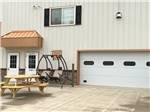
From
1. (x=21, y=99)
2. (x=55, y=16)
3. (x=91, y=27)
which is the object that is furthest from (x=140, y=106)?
(x=55, y=16)

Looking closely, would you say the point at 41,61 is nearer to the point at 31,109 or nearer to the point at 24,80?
the point at 24,80

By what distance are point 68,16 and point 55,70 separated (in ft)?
11.4

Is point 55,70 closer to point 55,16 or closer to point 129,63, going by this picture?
point 55,16

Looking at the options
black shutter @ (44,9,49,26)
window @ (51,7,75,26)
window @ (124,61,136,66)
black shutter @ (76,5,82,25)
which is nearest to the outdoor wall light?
black shutter @ (76,5,82,25)

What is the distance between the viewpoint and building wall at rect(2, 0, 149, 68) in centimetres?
1752

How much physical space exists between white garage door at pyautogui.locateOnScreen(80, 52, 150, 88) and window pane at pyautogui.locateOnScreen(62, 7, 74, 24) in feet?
6.78

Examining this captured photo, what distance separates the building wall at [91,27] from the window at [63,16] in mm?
298

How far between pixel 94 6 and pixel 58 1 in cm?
237

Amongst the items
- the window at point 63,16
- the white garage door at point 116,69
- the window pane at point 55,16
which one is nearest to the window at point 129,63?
the white garage door at point 116,69

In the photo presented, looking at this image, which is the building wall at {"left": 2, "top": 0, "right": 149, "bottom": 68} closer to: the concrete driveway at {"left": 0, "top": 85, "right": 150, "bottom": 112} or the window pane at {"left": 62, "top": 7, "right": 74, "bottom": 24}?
the window pane at {"left": 62, "top": 7, "right": 74, "bottom": 24}

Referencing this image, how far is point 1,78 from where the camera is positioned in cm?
2055

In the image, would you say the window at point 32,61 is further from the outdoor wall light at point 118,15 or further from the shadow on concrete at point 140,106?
the shadow on concrete at point 140,106

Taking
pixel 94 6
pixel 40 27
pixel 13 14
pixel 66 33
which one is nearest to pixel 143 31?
pixel 94 6

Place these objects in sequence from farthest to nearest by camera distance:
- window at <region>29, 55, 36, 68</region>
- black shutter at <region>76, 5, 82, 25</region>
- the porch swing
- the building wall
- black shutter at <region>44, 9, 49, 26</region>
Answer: window at <region>29, 55, 36, 68</region>
black shutter at <region>44, 9, 49, 26</region>
black shutter at <region>76, 5, 82, 25</region>
the building wall
the porch swing
